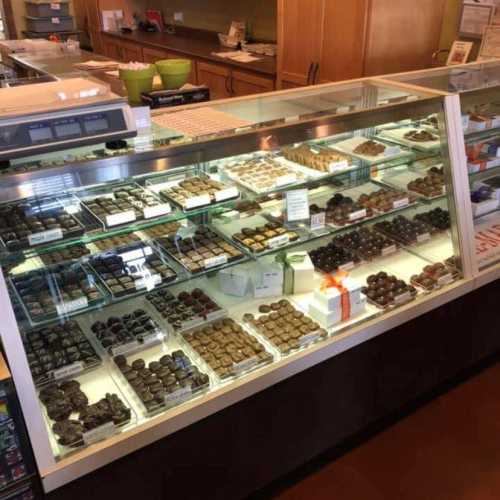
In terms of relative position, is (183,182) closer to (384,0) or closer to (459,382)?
(459,382)

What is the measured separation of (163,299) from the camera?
2055 mm

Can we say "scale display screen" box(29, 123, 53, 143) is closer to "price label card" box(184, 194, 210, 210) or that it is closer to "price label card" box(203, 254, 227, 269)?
"price label card" box(184, 194, 210, 210)

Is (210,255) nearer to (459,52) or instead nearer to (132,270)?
(132,270)

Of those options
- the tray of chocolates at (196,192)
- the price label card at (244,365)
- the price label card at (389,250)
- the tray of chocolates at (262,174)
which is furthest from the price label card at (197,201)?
the price label card at (389,250)

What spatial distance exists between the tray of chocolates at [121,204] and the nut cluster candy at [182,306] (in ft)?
1.27

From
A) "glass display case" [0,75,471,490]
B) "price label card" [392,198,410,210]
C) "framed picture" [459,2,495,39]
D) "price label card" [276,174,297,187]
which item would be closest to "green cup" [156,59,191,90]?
"glass display case" [0,75,471,490]

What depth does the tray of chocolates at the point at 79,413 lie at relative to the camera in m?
1.45

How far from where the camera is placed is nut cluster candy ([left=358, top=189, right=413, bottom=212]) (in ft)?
7.98

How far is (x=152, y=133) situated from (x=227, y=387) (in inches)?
33.0

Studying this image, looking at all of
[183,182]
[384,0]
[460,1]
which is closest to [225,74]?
[384,0]

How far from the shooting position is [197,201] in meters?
1.89

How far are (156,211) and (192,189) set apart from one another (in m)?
0.22

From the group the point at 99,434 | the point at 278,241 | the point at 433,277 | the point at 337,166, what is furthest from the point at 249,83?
the point at 99,434

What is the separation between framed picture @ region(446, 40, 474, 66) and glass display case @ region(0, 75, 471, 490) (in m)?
1.49
